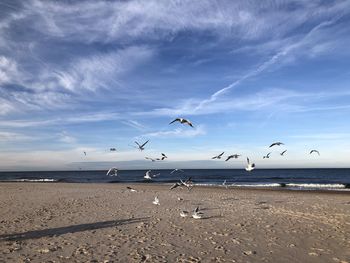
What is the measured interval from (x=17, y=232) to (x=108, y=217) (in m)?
4.50

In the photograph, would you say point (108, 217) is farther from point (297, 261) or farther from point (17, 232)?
point (297, 261)

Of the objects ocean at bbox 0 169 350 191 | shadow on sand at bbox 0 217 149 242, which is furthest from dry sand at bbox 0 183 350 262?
ocean at bbox 0 169 350 191

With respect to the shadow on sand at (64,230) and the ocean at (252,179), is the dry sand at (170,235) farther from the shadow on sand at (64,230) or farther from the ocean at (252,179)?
the ocean at (252,179)

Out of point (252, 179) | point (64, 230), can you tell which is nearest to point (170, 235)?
point (64, 230)

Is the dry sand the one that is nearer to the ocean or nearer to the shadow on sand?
the shadow on sand

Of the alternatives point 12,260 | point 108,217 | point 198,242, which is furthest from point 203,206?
point 12,260

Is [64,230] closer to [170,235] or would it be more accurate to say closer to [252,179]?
[170,235]

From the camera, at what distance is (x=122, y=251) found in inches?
413

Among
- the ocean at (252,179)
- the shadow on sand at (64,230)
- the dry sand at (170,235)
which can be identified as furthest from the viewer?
the ocean at (252,179)

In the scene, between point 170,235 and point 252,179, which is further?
point 252,179

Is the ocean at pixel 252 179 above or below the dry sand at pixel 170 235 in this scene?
above

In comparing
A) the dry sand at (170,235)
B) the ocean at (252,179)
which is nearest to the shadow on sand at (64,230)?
the dry sand at (170,235)

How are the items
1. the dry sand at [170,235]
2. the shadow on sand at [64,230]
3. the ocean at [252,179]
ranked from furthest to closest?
the ocean at [252,179]
the shadow on sand at [64,230]
the dry sand at [170,235]

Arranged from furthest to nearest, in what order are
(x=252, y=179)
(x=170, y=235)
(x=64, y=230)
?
(x=252, y=179) < (x=64, y=230) < (x=170, y=235)
